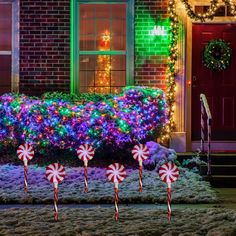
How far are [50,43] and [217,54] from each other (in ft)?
10.5

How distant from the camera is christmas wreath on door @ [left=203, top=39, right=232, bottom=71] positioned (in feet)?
44.1

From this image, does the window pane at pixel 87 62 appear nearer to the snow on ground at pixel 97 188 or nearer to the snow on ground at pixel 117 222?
the snow on ground at pixel 97 188

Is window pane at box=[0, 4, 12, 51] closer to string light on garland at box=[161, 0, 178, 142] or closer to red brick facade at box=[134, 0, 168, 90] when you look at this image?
red brick facade at box=[134, 0, 168, 90]

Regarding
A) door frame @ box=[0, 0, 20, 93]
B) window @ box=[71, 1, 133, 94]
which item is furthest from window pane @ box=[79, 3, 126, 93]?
door frame @ box=[0, 0, 20, 93]

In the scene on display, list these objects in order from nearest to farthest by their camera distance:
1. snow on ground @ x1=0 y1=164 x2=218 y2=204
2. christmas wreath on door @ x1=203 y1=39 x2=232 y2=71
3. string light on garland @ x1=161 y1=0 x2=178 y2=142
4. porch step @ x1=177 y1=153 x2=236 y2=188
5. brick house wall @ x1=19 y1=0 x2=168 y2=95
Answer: snow on ground @ x1=0 y1=164 x2=218 y2=204 < porch step @ x1=177 y1=153 x2=236 y2=188 < string light on garland @ x1=161 y1=0 x2=178 y2=142 < christmas wreath on door @ x1=203 y1=39 x2=232 y2=71 < brick house wall @ x1=19 y1=0 x2=168 y2=95

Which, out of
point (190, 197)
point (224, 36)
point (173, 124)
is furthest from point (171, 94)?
point (190, 197)

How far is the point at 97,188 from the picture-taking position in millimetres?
10516

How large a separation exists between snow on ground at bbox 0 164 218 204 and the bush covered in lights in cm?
77

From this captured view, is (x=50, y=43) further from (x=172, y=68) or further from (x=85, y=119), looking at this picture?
(x=172, y=68)

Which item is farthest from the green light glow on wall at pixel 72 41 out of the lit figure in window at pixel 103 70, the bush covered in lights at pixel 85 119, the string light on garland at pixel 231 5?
the string light on garland at pixel 231 5

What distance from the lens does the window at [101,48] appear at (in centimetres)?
1366

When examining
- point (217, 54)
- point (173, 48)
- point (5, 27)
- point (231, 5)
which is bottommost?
point (217, 54)

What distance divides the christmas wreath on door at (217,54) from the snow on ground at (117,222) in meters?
4.99

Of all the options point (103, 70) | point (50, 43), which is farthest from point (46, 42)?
point (103, 70)
